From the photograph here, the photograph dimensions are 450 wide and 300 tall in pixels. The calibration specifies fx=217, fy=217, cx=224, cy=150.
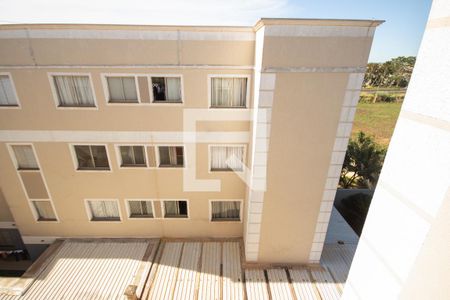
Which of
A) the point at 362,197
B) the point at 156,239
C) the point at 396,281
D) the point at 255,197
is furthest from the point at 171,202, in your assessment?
the point at 362,197

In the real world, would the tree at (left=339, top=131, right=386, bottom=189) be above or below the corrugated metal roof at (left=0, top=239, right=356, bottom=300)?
above

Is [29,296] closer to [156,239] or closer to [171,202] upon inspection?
[156,239]

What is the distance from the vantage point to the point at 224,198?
36.7 ft

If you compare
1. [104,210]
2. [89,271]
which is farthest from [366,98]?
[89,271]

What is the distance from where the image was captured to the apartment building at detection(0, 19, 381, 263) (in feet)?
25.2

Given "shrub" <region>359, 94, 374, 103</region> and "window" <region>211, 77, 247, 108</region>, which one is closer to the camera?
"window" <region>211, 77, 247, 108</region>

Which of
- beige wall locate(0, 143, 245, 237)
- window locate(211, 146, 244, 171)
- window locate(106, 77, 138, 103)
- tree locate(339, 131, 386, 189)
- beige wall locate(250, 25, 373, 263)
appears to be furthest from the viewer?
tree locate(339, 131, 386, 189)

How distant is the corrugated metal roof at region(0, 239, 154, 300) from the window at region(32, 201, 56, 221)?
1.63 m

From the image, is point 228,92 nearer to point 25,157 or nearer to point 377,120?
point 25,157

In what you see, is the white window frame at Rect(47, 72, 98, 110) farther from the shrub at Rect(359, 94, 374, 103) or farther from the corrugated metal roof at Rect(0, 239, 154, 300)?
the shrub at Rect(359, 94, 374, 103)

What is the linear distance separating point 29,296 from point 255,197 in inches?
419

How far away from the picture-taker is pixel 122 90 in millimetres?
9359

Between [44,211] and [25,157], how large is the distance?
3246 mm

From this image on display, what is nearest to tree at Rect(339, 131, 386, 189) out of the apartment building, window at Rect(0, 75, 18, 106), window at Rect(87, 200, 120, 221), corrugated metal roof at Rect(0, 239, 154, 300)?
the apartment building
